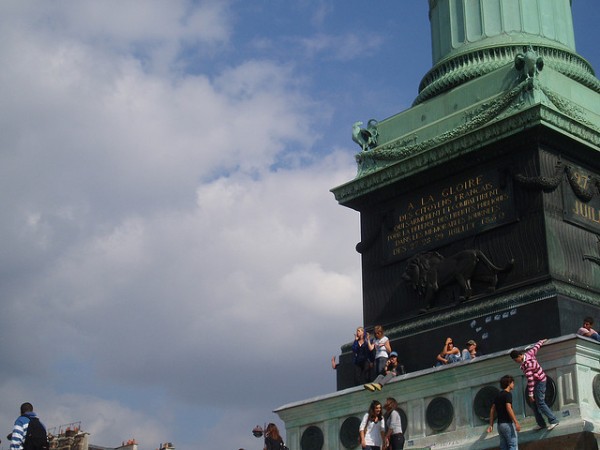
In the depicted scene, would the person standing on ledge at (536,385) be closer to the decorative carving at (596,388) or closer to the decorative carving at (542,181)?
the decorative carving at (596,388)

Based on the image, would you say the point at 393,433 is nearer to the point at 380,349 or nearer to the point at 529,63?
the point at 380,349

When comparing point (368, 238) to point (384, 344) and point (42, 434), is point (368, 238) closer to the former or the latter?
point (384, 344)

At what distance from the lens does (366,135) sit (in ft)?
112

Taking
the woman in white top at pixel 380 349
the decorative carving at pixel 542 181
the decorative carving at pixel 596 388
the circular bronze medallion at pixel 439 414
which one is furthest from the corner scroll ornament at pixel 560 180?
the circular bronze medallion at pixel 439 414

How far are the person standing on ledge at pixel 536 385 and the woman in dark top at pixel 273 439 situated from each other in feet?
17.9

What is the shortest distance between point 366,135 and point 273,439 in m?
11.4

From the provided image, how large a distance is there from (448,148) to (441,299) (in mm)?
3971

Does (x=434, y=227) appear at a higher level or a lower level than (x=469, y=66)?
lower

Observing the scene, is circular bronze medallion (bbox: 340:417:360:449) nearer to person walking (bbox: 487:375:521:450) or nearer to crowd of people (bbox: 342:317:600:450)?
crowd of people (bbox: 342:317:600:450)

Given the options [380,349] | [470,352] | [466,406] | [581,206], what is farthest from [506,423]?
[581,206]

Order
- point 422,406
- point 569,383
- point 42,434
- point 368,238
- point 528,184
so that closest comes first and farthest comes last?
point 42,434 < point 569,383 < point 422,406 < point 528,184 < point 368,238

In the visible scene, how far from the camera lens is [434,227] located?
31.3 metres

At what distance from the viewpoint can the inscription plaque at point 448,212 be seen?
98.1 ft

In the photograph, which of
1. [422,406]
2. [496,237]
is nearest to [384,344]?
[422,406]
